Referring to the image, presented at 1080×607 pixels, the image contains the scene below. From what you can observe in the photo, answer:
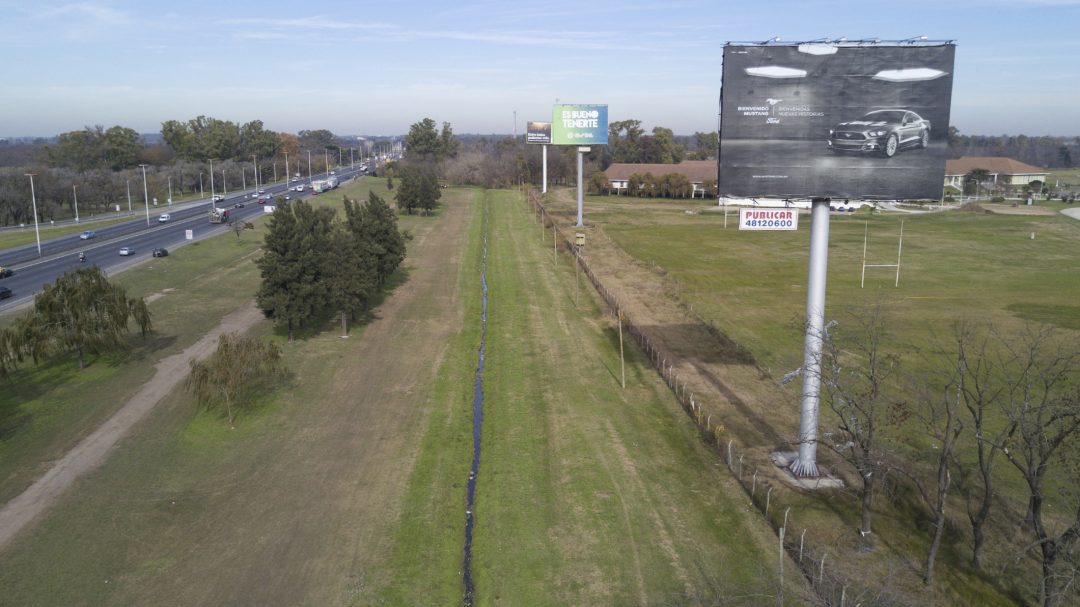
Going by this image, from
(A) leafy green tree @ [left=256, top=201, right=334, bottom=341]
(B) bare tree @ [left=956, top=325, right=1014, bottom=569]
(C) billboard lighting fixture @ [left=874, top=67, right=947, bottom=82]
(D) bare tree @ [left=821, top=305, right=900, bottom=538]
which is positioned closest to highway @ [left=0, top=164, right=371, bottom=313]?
(A) leafy green tree @ [left=256, top=201, right=334, bottom=341]

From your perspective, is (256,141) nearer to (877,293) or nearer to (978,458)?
(877,293)

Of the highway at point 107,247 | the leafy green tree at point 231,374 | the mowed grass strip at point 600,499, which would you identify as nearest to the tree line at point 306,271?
the highway at point 107,247

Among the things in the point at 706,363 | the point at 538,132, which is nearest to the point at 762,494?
the point at 706,363

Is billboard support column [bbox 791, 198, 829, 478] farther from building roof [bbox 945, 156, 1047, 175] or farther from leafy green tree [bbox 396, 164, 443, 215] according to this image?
building roof [bbox 945, 156, 1047, 175]

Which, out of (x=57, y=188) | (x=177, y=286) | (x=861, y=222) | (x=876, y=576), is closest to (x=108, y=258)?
(x=177, y=286)

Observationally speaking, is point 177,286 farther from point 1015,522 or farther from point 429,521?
point 1015,522

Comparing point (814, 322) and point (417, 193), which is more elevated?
point (417, 193)
